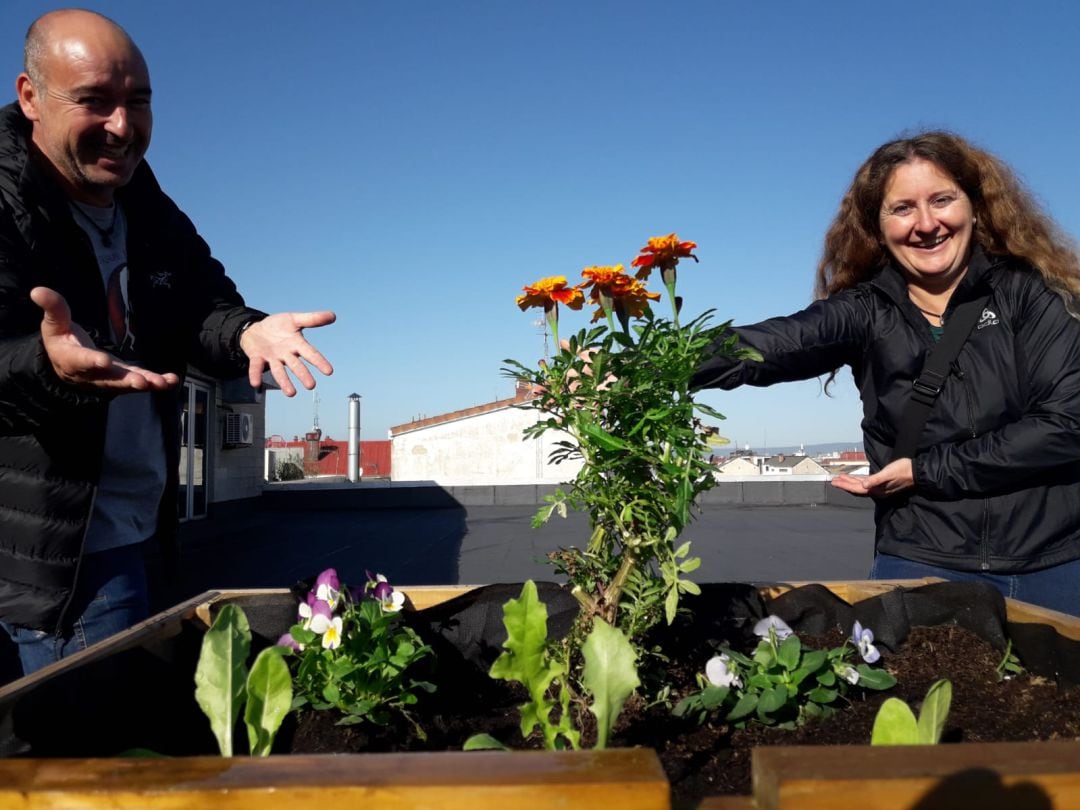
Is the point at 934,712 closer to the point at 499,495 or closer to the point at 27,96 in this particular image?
the point at 27,96

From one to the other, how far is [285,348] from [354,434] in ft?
52.4

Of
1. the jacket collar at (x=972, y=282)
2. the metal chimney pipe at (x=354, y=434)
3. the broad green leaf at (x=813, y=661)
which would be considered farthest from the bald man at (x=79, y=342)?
the metal chimney pipe at (x=354, y=434)

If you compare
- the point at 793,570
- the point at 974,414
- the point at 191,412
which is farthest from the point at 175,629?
the point at 191,412

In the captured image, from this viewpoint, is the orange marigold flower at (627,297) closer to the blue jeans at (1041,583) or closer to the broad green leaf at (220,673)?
the broad green leaf at (220,673)

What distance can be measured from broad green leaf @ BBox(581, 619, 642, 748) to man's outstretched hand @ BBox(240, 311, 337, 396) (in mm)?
603

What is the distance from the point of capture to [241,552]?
23.1ft

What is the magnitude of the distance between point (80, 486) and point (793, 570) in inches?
191

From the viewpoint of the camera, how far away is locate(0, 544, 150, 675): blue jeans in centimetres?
137

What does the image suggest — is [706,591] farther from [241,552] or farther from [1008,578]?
[241,552]

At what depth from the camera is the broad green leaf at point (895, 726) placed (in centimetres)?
76

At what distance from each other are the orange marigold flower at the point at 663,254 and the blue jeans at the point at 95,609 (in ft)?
3.74

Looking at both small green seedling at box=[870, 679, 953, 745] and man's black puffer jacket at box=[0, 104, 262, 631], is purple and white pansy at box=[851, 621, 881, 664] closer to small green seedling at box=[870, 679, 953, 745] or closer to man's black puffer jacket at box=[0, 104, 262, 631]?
small green seedling at box=[870, 679, 953, 745]

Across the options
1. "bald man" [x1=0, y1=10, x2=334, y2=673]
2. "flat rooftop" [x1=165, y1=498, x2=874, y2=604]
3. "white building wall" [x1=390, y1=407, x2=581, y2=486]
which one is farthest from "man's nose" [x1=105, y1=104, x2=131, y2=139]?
"white building wall" [x1=390, y1=407, x2=581, y2=486]

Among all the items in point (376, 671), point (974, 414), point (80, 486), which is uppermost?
point (974, 414)
